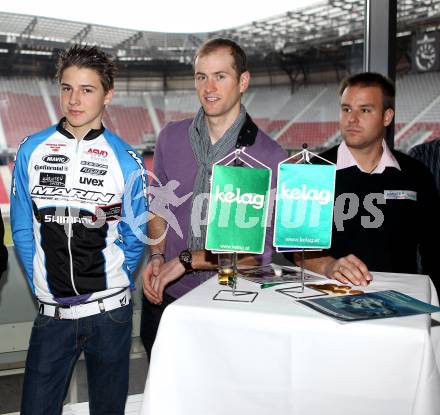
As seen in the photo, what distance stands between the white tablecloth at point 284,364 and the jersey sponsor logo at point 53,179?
59cm

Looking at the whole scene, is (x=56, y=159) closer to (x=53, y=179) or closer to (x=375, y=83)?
(x=53, y=179)

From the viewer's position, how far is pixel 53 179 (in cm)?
150

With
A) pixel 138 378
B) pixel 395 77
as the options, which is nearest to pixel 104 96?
pixel 138 378

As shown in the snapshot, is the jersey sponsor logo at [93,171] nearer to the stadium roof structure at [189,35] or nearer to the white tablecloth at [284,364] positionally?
the white tablecloth at [284,364]

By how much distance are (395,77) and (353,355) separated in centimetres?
230

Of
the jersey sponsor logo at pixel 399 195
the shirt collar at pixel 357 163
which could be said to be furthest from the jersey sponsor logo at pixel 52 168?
the jersey sponsor logo at pixel 399 195

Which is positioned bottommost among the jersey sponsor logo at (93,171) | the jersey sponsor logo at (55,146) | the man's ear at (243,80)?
the jersey sponsor logo at (93,171)

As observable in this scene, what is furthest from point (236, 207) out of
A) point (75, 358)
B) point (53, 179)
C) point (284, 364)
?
point (75, 358)

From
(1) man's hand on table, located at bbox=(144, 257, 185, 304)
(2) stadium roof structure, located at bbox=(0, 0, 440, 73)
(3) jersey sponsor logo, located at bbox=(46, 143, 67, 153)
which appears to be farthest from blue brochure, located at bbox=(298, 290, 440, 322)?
(2) stadium roof structure, located at bbox=(0, 0, 440, 73)

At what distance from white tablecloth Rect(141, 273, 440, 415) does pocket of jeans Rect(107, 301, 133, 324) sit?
1.51ft

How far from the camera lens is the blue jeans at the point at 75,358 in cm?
145

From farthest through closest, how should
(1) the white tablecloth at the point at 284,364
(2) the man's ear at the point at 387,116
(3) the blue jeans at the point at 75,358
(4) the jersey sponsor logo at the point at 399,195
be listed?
(2) the man's ear at the point at 387,116, (4) the jersey sponsor logo at the point at 399,195, (3) the blue jeans at the point at 75,358, (1) the white tablecloth at the point at 284,364

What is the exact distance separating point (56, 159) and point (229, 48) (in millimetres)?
567

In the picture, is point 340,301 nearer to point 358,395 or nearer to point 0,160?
point 358,395
